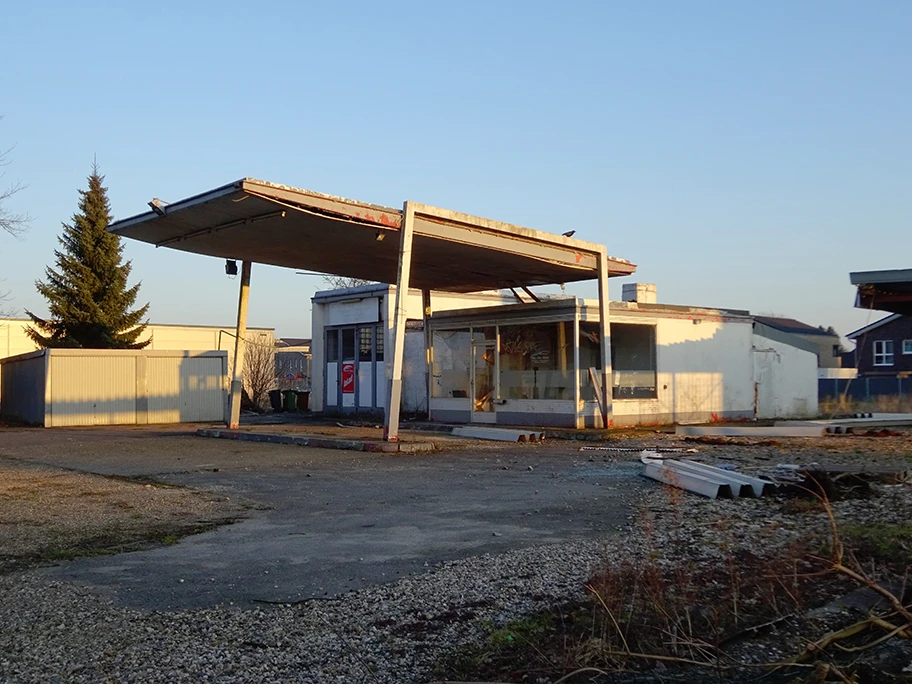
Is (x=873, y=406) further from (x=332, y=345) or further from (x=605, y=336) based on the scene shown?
(x=332, y=345)

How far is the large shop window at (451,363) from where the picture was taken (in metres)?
26.9

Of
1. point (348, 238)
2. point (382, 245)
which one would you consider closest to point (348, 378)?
point (382, 245)

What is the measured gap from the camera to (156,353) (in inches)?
1321

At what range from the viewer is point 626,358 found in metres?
25.2

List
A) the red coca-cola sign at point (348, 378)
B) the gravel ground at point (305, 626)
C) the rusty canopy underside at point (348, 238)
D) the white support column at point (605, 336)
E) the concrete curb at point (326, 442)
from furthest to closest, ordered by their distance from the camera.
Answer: the red coca-cola sign at point (348, 378) < the white support column at point (605, 336) < the concrete curb at point (326, 442) < the rusty canopy underside at point (348, 238) < the gravel ground at point (305, 626)

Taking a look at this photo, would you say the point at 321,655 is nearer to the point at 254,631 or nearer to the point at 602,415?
the point at 254,631

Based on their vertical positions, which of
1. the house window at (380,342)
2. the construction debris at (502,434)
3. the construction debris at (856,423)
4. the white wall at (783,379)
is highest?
the house window at (380,342)

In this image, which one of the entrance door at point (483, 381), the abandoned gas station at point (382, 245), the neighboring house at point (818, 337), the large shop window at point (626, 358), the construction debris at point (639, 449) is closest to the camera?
the construction debris at point (639, 449)

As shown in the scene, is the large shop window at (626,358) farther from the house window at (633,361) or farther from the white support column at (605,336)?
the white support column at (605,336)

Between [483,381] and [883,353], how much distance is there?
1554 inches

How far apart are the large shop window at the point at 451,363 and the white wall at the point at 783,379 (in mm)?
9799

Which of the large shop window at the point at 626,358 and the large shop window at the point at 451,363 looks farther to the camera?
the large shop window at the point at 451,363

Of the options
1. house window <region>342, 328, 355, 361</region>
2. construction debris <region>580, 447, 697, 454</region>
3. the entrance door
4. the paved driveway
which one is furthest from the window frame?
the paved driveway

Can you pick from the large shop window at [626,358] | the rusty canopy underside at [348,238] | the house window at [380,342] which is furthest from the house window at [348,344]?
the large shop window at [626,358]
